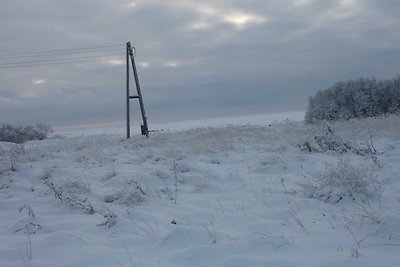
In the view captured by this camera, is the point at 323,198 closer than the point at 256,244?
No

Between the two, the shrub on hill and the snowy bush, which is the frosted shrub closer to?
the snowy bush

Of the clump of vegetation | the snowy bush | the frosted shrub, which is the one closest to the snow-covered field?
the frosted shrub

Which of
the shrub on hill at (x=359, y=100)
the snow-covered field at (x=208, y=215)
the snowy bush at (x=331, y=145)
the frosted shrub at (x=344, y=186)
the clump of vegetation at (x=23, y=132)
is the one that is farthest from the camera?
the clump of vegetation at (x=23, y=132)

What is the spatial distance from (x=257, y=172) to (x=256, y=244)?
175 inches

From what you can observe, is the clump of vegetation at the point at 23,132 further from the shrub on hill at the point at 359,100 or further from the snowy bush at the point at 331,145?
the snowy bush at the point at 331,145

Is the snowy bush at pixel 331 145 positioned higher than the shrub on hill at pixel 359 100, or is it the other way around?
the shrub on hill at pixel 359 100

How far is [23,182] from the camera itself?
8.52 metres

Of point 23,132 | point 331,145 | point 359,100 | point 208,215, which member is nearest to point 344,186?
point 208,215

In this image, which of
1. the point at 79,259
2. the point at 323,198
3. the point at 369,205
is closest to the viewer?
the point at 79,259

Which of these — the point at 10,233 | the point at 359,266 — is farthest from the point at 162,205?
the point at 359,266

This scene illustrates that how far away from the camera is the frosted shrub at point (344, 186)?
565 centimetres

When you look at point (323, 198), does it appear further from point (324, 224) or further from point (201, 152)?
point (201, 152)

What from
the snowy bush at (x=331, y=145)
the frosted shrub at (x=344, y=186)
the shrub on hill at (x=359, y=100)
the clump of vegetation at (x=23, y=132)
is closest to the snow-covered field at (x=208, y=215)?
the frosted shrub at (x=344, y=186)

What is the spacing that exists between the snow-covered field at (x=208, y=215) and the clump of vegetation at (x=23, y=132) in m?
53.9
